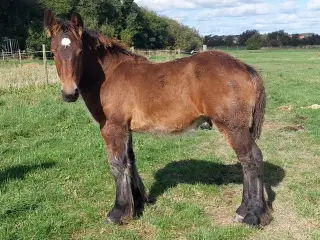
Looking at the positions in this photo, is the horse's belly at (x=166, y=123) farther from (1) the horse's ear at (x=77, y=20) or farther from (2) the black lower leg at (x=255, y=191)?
(1) the horse's ear at (x=77, y=20)

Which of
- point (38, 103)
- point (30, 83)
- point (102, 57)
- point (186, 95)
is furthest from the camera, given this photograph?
point (30, 83)

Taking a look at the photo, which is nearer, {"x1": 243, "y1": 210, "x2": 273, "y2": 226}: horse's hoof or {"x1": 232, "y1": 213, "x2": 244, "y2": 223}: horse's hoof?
{"x1": 243, "y1": 210, "x2": 273, "y2": 226}: horse's hoof

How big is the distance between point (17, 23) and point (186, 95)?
5006 cm

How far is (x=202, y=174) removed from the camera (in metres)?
6.46

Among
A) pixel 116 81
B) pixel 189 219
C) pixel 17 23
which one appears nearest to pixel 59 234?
pixel 189 219

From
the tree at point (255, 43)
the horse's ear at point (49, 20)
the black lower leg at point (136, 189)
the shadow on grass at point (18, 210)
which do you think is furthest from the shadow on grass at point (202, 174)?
the tree at point (255, 43)

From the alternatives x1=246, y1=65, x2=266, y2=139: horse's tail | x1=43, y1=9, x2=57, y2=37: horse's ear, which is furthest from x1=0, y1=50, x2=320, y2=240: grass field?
x1=43, y1=9, x2=57, y2=37: horse's ear

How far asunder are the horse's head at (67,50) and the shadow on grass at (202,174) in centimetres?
223

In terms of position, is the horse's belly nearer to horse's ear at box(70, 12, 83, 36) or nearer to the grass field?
the grass field

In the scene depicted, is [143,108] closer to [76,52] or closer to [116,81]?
[116,81]

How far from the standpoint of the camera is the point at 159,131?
4.82 metres

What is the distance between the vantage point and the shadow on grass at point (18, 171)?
6.06m

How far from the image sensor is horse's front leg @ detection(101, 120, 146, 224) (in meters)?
4.78

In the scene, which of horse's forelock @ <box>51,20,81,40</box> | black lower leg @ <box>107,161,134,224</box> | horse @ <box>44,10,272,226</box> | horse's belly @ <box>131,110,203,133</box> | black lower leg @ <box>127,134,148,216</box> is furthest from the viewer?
black lower leg @ <box>127,134,148,216</box>
